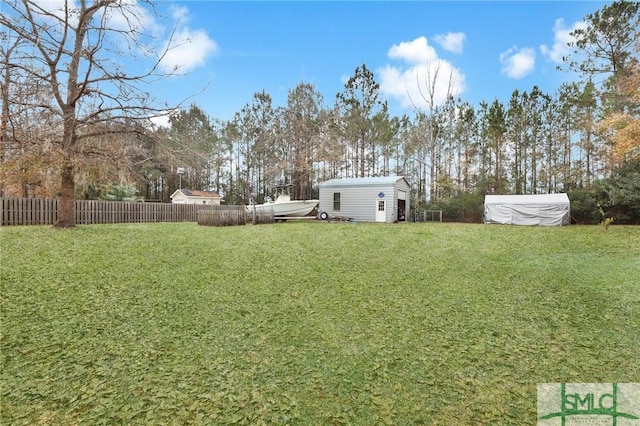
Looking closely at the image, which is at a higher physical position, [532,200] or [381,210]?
[532,200]

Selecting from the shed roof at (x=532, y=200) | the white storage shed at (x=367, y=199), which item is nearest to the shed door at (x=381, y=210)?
the white storage shed at (x=367, y=199)

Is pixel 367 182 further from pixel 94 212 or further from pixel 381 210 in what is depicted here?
pixel 94 212

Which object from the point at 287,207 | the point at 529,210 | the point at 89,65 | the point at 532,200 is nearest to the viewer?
the point at 89,65

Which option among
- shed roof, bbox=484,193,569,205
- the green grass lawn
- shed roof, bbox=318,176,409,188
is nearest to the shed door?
shed roof, bbox=318,176,409,188

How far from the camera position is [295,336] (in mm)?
2959

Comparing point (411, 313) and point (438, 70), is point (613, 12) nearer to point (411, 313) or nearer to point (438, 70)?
point (438, 70)

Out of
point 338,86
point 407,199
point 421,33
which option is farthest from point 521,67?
point 338,86

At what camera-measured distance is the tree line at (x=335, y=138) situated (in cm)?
683

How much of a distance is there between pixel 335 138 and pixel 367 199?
7413 mm

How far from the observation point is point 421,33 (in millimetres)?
11016

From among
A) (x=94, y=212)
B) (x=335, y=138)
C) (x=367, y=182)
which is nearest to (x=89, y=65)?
(x=94, y=212)

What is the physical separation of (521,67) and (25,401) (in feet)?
48.7

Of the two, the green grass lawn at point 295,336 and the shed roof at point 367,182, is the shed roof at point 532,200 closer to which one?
the shed roof at point 367,182

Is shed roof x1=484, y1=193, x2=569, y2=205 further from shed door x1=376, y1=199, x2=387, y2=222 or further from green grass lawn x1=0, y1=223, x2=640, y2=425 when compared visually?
green grass lawn x1=0, y1=223, x2=640, y2=425
